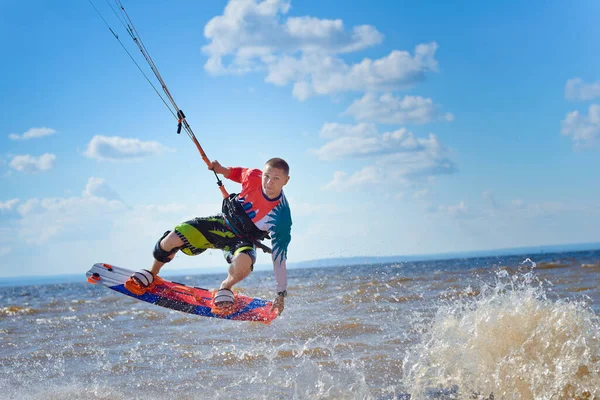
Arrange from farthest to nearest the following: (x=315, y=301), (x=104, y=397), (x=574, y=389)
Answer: (x=315, y=301) → (x=104, y=397) → (x=574, y=389)

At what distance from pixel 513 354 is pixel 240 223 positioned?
2967mm

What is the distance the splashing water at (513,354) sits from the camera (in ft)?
15.5

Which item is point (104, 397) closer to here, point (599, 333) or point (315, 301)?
point (599, 333)

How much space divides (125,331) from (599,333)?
24.3 feet

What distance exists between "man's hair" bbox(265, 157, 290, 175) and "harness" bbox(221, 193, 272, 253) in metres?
0.60

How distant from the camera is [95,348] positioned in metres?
8.24

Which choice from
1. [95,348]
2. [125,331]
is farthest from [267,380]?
[125,331]

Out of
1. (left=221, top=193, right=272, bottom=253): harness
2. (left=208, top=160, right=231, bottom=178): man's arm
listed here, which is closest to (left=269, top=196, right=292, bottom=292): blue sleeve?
(left=221, top=193, right=272, bottom=253): harness

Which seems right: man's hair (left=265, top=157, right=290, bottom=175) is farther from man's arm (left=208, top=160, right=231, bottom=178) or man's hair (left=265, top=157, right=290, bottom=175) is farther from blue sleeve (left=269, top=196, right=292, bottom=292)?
man's arm (left=208, top=160, right=231, bottom=178)

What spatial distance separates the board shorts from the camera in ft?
21.1

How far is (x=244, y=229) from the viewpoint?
6.23 m

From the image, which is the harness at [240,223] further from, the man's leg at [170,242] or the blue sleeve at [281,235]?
the man's leg at [170,242]

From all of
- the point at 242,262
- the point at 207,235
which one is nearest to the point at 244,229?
the point at 242,262

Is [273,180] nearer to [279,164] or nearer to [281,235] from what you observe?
[279,164]
